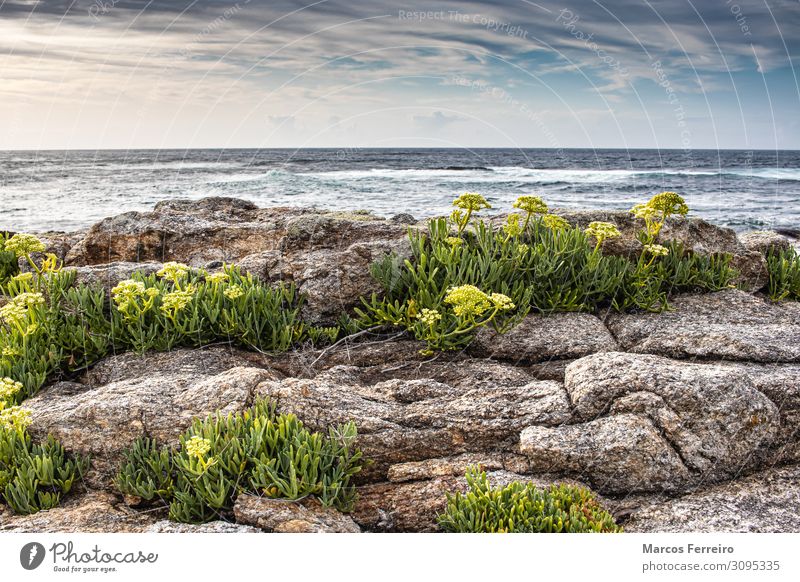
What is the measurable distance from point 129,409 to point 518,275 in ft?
11.4

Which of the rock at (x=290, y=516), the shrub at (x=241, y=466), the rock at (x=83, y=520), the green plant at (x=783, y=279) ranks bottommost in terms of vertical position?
the rock at (x=83, y=520)

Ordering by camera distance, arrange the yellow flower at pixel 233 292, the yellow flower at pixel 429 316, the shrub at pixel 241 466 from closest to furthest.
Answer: the shrub at pixel 241 466, the yellow flower at pixel 429 316, the yellow flower at pixel 233 292

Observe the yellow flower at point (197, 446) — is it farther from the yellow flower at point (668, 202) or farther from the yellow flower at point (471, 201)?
the yellow flower at point (668, 202)

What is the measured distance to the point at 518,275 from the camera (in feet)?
19.0

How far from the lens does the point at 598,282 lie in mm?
5711

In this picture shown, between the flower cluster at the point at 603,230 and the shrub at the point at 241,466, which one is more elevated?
the flower cluster at the point at 603,230

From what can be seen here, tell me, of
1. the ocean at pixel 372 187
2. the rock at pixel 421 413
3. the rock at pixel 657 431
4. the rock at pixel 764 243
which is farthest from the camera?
the ocean at pixel 372 187

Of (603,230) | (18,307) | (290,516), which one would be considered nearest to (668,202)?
(603,230)

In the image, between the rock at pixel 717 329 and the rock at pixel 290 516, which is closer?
the rock at pixel 290 516

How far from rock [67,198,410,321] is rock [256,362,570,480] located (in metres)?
1.45

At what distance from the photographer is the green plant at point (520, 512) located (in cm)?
336

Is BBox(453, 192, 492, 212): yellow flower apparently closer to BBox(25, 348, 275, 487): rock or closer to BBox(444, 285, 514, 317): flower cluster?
BBox(444, 285, 514, 317): flower cluster

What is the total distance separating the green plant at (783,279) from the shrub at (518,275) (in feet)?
2.38

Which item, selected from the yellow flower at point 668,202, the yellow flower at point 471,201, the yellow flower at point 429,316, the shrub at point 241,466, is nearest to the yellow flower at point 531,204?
the yellow flower at point 471,201
